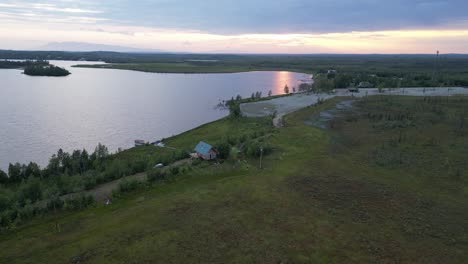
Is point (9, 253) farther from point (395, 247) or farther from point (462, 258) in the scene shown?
point (462, 258)

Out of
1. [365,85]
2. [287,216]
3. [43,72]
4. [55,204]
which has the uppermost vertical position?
[43,72]

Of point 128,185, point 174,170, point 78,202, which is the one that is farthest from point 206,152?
point 78,202

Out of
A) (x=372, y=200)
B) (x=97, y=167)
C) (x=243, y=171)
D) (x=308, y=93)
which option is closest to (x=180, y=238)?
(x=243, y=171)

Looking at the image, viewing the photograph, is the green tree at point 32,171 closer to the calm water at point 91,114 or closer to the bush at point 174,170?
the calm water at point 91,114

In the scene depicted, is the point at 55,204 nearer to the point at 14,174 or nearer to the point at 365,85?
the point at 14,174

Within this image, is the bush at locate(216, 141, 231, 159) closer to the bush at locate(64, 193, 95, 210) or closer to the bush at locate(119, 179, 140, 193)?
the bush at locate(119, 179, 140, 193)
